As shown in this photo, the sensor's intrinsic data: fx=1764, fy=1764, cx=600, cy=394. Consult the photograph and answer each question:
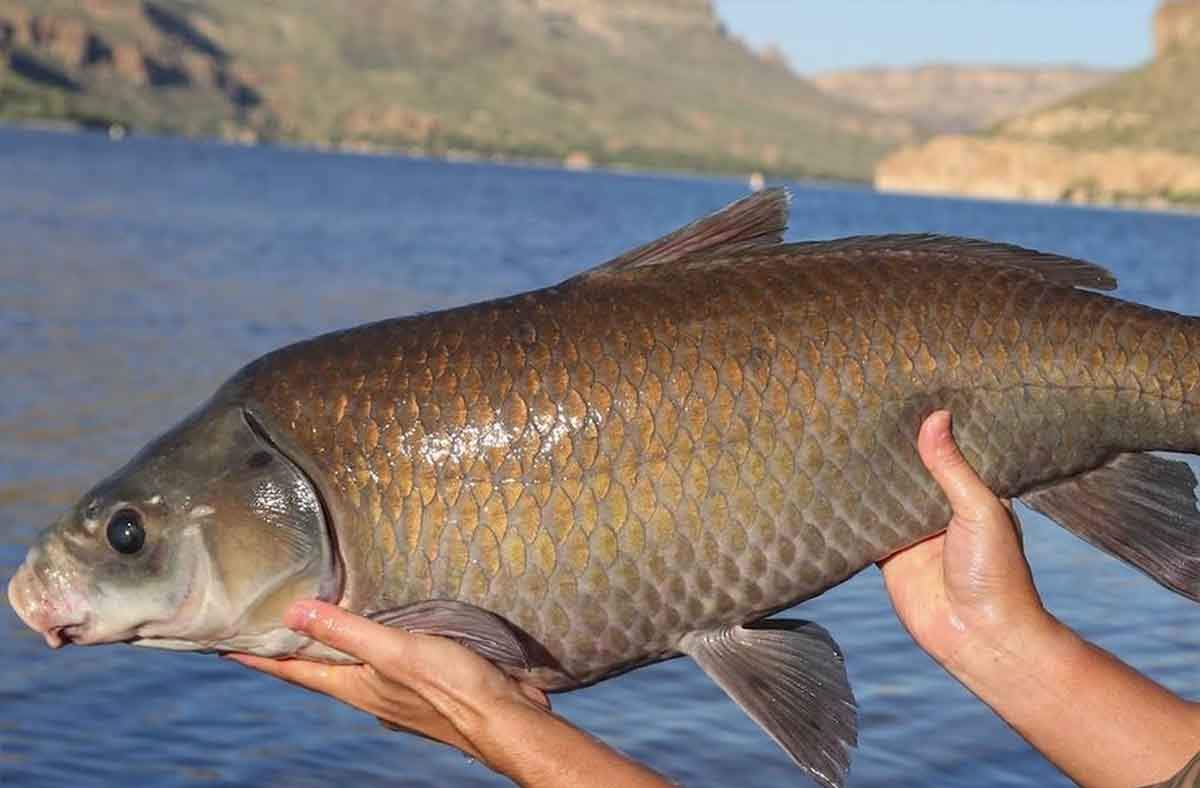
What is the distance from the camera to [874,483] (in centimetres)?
396

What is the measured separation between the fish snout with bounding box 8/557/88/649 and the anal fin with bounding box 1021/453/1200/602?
218 centimetres

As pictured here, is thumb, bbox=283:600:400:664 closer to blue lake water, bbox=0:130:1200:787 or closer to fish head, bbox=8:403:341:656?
fish head, bbox=8:403:341:656

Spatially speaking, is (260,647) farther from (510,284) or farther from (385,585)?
(510,284)

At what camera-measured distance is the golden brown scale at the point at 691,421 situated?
12.5ft

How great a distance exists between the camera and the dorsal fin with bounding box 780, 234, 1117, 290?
4086mm

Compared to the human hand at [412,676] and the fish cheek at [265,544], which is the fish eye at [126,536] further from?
the human hand at [412,676]

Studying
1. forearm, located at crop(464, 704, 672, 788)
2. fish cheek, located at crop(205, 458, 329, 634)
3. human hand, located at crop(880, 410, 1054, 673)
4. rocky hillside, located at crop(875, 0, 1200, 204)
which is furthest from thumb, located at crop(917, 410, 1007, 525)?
rocky hillside, located at crop(875, 0, 1200, 204)

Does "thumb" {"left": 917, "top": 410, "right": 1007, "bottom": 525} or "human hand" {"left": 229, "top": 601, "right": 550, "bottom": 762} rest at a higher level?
"thumb" {"left": 917, "top": 410, "right": 1007, "bottom": 525}

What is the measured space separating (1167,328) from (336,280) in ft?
104

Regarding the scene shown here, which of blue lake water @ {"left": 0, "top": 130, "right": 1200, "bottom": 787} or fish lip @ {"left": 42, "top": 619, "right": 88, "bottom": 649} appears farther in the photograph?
blue lake water @ {"left": 0, "top": 130, "right": 1200, "bottom": 787}

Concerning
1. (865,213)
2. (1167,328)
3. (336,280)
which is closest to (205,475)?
(1167,328)

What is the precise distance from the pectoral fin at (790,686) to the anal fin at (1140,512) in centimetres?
64

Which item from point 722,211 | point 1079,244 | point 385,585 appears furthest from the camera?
point 1079,244

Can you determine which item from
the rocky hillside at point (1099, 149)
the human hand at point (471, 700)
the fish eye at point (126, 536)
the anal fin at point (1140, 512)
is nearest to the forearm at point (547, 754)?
the human hand at point (471, 700)
